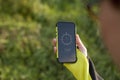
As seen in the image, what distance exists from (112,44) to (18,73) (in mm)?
3771

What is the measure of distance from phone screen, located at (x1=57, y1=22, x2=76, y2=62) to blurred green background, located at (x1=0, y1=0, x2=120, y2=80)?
1.67 metres

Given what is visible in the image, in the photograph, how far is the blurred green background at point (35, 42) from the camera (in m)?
4.68

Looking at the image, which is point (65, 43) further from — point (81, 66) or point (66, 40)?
point (81, 66)

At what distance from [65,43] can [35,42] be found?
2651 millimetres

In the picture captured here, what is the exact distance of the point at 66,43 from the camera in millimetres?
2393

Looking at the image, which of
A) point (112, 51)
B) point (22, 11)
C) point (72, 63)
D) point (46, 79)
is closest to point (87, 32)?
point (22, 11)

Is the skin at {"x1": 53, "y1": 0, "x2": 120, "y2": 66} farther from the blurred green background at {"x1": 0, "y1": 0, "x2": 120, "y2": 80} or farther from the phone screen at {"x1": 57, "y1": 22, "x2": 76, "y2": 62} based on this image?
the blurred green background at {"x1": 0, "y1": 0, "x2": 120, "y2": 80}

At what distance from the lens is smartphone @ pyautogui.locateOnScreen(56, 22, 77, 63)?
7.68ft

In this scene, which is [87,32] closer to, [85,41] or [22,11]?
[85,41]

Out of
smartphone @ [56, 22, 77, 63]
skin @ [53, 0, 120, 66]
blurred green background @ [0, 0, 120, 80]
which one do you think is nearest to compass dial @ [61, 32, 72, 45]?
smartphone @ [56, 22, 77, 63]

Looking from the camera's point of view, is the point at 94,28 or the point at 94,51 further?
the point at 94,28

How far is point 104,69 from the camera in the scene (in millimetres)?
4836

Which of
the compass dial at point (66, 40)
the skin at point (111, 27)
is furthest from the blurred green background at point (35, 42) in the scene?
the skin at point (111, 27)

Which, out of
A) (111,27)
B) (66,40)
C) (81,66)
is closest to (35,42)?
(66,40)
